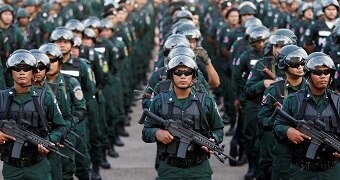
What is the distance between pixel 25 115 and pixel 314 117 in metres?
2.66

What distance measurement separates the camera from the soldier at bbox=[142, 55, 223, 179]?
31.7ft

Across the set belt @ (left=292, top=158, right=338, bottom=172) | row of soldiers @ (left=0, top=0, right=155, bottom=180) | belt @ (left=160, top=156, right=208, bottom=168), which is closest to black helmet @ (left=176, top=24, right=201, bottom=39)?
row of soldiers @ (left=0, top=0, right=155, bottom=180)

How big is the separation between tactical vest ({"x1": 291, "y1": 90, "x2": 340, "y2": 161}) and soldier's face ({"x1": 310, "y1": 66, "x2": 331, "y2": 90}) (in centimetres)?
9

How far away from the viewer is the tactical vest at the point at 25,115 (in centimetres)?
976

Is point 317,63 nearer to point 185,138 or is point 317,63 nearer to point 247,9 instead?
point 185,138

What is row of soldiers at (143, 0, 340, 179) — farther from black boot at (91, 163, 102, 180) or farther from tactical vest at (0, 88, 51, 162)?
black boot at (91, 163, 102, 180)

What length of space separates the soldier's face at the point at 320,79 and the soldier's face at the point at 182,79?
1.14 meters

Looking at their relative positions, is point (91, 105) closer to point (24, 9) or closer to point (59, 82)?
point (59, 82)

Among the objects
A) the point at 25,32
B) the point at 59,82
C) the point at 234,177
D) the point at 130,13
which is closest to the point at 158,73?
the point at 59,82

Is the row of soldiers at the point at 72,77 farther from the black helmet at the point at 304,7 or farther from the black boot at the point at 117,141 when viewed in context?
the black helmet at the point at 304,7

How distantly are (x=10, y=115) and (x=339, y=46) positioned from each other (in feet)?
19.6

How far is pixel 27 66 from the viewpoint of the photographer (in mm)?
9945

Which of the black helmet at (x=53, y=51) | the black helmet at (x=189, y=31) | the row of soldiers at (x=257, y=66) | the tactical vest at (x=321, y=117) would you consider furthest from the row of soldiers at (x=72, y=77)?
the tactical vest at (x=321, y=117)

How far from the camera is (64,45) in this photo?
13.0 metres
